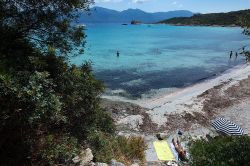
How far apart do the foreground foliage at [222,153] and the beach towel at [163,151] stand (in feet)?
23.8

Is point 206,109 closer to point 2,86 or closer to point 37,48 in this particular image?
point 37,48

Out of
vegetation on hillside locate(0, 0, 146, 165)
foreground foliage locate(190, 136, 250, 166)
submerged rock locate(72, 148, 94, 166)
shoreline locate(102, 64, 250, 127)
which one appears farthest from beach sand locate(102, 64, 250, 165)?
vegetation on hillside locate(0, 0, 146, 165)

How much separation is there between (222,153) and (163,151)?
31.8 ft

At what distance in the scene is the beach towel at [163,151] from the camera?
68.7ft

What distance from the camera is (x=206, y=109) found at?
3475 centimetres

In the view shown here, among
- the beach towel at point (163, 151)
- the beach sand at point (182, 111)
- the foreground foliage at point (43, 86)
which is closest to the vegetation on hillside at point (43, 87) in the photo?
the foreground foliage at point (43, 86)

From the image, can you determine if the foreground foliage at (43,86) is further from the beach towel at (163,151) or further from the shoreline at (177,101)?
the shoreline at (177,101)

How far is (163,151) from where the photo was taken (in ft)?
72.3

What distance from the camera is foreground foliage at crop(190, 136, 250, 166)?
12195 mm

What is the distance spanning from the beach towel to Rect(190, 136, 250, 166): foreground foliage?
7.24 m

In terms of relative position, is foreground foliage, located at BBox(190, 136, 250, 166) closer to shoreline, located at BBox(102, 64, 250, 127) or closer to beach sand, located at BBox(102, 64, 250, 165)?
beach sand, located at BBox(102, 64, 250, 165)

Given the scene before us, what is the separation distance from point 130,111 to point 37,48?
20152 mm

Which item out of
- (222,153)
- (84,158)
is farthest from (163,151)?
(222,153)

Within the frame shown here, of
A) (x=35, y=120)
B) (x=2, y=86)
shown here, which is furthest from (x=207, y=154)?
(x=2, y=86)
